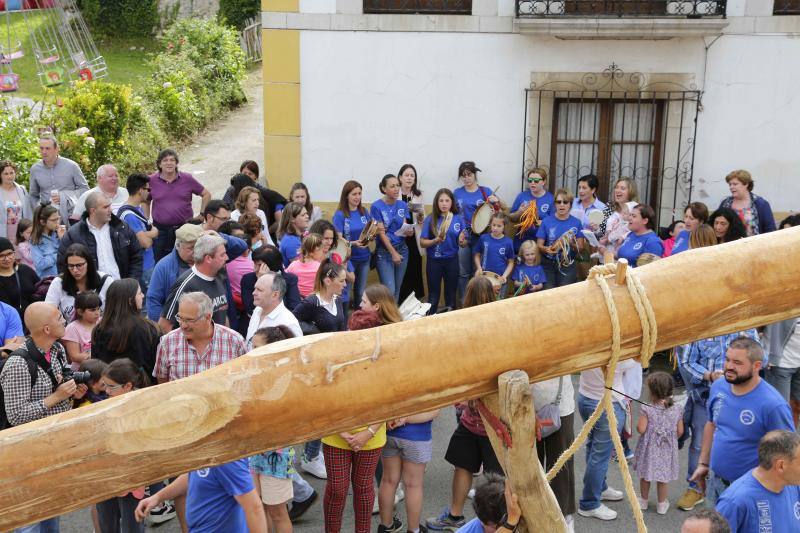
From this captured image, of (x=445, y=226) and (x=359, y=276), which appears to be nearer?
(x=445, y=226)

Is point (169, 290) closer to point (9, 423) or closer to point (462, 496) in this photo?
point (9, 423)

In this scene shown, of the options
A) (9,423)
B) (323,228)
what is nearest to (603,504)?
(323,228)

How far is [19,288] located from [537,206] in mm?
5291

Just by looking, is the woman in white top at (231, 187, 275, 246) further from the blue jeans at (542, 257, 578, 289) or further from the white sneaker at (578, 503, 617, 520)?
the white sneaker at (578, 503, 617, 520)

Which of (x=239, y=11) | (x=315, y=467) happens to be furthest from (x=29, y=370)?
(x=239, y=11)

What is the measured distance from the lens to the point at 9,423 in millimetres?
5117

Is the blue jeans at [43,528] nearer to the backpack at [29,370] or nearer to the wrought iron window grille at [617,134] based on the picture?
the backpack at [29,370]

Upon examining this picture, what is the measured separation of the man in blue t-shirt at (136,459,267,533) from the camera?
438 cm

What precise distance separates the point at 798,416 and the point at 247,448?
642cm

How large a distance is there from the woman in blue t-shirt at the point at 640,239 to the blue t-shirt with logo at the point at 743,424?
10.8ft

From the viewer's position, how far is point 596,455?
5934mm

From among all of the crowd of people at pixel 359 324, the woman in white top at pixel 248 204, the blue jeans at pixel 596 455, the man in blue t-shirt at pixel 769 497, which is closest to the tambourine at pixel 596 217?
the crowd of people at pixel 359 324

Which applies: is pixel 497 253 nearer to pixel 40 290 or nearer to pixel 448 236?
pixel 448 236

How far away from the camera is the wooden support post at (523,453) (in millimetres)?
1934
